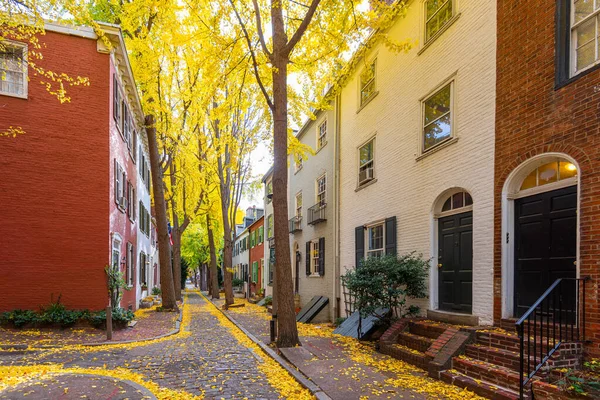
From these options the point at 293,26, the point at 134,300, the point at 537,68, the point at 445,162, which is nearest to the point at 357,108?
the point at 293,26

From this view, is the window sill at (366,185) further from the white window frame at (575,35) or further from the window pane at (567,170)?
the white window frame at (575,35)

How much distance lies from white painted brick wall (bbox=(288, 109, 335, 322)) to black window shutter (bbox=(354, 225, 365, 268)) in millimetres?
2064

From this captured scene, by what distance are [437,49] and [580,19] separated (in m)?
3.62

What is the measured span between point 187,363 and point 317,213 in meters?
9.74

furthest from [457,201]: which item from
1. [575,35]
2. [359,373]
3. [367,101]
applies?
[367,101]

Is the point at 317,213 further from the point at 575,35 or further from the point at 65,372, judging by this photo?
the point at 575,35

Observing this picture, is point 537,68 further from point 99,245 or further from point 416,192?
point 99,245

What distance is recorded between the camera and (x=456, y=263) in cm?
818

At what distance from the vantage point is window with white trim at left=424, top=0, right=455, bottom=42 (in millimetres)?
8891

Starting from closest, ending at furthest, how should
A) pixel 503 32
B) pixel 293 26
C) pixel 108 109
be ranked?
pixel 503 32
pixel 293 26
pixel 108 109

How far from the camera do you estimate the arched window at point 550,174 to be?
19.2 feet

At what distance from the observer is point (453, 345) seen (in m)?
6.55

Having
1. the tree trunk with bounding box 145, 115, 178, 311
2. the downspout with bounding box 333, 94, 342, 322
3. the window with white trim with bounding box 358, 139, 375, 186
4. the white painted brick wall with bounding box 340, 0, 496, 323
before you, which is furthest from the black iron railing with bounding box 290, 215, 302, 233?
the window with white trim with bounding box 358, 139, 375, 186

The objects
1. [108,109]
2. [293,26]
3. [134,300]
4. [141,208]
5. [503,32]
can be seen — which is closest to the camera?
[503,32]
